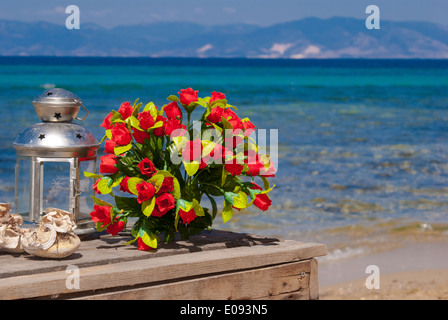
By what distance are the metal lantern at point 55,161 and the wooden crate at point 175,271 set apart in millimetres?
238

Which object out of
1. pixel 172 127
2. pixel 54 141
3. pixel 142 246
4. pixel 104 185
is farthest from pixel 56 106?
pixel 142 246

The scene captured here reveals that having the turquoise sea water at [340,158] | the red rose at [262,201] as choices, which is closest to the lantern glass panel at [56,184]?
the red rose at [262,201]

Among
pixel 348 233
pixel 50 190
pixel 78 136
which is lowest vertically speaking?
pixel 348 233

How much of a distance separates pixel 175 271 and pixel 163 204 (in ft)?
1.12

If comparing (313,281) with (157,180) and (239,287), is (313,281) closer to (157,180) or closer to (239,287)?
(239,287)

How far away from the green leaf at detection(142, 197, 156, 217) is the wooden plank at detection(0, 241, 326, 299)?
0.20 metres

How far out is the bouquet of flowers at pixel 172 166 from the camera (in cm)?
300

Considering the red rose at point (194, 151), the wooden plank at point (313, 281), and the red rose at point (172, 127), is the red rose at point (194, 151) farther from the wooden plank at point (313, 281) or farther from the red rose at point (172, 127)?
the wooden plank at point (313, 281)

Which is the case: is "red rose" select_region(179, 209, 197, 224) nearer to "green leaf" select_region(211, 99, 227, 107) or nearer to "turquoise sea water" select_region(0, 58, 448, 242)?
"green leaf" select_region(211, 99, 227, 107)

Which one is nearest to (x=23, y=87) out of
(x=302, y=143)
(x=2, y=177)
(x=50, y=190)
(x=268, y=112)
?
(x=268, y=112)

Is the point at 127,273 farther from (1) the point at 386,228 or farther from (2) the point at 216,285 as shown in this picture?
(1) the point at 386,228

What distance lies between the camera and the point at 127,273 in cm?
265

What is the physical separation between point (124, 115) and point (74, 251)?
2.25 feet

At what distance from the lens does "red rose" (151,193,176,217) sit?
296 cm
